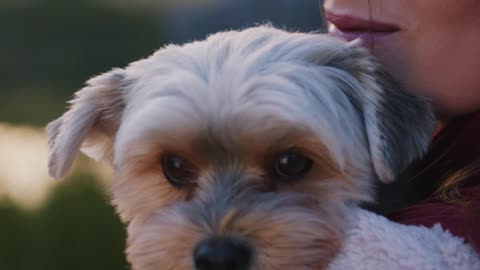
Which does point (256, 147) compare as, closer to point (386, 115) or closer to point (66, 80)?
point (386, 115)

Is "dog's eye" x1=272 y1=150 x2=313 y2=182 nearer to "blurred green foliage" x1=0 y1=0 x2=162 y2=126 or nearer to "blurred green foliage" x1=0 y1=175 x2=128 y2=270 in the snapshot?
"blurred green foliage" x1=0 y1=175 x2=128 y2=270

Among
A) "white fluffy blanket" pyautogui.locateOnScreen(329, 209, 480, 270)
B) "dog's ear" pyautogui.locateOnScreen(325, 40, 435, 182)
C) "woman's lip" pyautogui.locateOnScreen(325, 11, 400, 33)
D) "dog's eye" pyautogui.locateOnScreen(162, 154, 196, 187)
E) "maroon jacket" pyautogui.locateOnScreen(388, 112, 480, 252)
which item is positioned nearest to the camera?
"white fluffy blanket" pyautogui.locateOnScreen(329, 209, 480, 270)

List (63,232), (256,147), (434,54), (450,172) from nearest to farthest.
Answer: (256,147)
(450,172)
(434,54)
(63,232)

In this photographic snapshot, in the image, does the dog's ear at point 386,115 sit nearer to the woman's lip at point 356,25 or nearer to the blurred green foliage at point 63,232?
the woman's lip at point 356,25

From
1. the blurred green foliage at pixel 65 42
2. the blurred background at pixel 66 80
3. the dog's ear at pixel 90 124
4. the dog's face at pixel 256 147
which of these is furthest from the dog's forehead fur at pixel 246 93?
the blurred green foliage at pixel 65 42

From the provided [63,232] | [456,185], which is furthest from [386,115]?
[63,232]

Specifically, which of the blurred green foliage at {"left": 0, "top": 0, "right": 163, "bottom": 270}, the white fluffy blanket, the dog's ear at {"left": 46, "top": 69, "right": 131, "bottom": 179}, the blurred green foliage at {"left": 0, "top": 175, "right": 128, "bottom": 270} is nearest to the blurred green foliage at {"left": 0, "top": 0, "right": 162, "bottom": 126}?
the blurred green foliage at {"left": 0, "top": 0, "right": 163, "bottom": 270}
